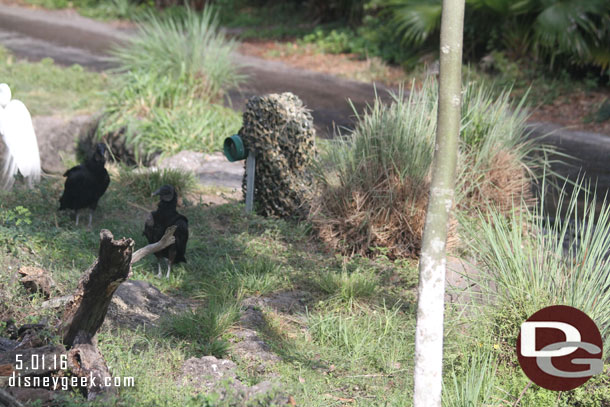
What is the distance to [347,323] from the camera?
437 cm

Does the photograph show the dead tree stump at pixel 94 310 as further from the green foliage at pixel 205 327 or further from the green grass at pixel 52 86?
the green grass at pixel 52 86

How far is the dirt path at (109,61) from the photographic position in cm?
1116

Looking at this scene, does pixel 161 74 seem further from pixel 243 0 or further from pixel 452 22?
pixel 243 0

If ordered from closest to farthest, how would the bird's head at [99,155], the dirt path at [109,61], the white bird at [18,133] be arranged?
the white bird at [18,133]
the bird's head at [99,155]
the dirt path at [109,61]

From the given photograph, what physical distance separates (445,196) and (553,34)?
8992mm

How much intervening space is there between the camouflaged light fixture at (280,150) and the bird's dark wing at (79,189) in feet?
4.73

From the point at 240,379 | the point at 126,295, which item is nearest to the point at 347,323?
the point at 240,379

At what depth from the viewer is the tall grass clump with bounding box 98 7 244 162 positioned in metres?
8.58

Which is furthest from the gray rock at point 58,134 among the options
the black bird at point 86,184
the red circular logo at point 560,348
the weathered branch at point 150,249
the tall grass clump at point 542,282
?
the red circular logo at point 560,348

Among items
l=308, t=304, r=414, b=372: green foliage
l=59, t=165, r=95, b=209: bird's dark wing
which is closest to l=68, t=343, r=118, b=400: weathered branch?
l=308, t=304, r=414, b=372: green foliage

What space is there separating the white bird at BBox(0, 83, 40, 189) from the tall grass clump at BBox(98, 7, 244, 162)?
2587mm

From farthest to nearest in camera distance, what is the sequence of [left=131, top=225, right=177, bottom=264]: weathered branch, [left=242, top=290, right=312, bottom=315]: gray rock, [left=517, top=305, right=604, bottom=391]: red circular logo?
[left=242, top=290, right=312, bottom=315]: gray rock < [left=131, top=225, right=177, bottom=264]: weathered branch < [left=517, top=305, right=604, bottom=391]: red circular logo

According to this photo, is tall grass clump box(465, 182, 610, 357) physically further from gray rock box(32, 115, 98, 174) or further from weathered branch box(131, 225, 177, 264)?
gray rock box(32, 115, 98, 174)

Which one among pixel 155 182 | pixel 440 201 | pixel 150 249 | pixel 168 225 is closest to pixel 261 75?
pixel 155 182
